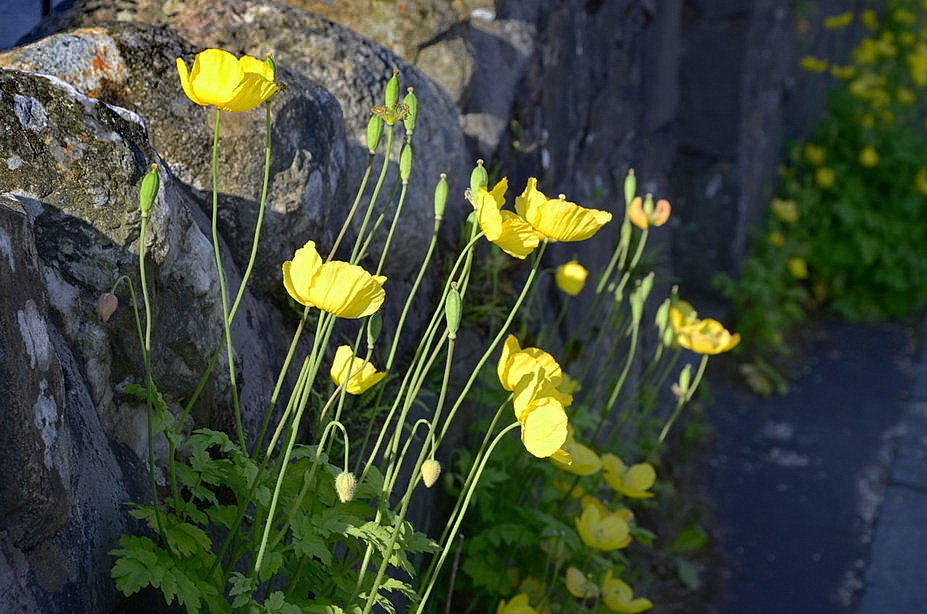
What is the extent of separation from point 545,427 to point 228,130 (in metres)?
0.63

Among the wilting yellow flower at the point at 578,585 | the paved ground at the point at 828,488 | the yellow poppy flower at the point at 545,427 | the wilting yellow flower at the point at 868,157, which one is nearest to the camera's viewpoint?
the yellow poppy flower at the point at 545,427

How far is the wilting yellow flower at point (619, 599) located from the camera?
1.83 metres

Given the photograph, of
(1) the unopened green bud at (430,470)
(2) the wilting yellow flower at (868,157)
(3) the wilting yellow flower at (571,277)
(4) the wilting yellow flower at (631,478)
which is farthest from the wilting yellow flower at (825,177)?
(1) the unopened green bud at (430,470)

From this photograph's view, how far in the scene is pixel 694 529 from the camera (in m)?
2.97

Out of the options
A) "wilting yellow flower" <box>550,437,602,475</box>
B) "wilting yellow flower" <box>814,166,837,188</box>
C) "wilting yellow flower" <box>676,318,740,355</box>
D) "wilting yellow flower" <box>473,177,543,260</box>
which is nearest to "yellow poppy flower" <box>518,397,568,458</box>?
"wilting yellow flower" <box>473,177,543,260</box>

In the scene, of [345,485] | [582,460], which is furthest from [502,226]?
[582,460]

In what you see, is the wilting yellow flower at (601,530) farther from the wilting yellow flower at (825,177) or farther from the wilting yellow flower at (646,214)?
the wilting yellow flower at (825,177)

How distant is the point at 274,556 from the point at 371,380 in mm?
242

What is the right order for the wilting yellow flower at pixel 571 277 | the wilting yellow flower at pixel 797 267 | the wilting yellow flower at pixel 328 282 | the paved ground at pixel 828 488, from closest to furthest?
1. the wilting yellow flower at pixel 328 282
2. the wilting yellow flower at pixel 571 277
3. the paved ground at pixel 828 488
4. the wilting yellow flower at pixel 797 267

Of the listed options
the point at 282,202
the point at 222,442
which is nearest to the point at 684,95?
the point at 282,202

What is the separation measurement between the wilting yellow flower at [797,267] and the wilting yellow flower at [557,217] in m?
3.89

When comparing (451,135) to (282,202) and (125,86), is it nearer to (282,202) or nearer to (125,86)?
(282,202)

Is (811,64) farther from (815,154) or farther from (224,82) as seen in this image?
(224,82)

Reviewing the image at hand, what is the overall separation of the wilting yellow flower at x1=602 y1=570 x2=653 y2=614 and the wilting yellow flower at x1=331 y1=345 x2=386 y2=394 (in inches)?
32.3
